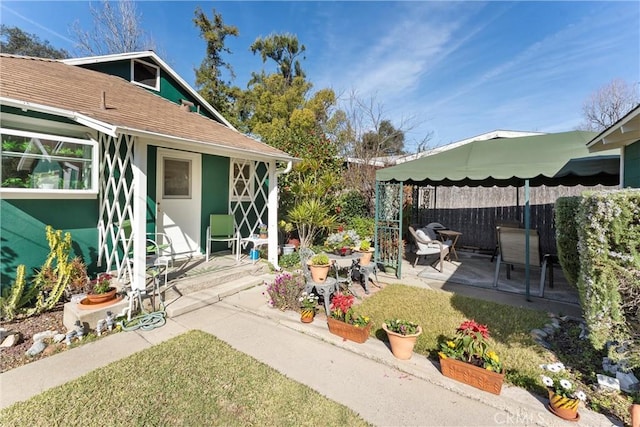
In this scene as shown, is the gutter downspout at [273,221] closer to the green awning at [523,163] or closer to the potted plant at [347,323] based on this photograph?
the green awning at [523,163]

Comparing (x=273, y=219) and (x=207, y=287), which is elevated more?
(x=273, y=219)

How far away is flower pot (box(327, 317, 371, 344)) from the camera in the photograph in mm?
3398

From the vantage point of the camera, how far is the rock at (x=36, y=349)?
3.18m

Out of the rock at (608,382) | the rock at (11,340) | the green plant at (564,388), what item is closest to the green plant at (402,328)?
the green plant at (564,388)

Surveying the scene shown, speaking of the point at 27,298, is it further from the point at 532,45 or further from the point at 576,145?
the point at 532,45

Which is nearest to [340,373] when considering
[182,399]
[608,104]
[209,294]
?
[182,399]

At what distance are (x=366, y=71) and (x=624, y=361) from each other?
12474 millimetres

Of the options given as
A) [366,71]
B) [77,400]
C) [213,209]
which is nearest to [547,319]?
[77,400]

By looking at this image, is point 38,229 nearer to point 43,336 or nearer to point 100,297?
point 100,297

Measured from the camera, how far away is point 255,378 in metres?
2.79

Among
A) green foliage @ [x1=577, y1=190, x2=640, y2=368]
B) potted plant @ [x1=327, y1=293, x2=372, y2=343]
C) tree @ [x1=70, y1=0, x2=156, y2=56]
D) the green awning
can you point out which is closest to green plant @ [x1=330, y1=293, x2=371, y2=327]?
potted plant @ [x1=327, y1=293, x2=372, y2=343]

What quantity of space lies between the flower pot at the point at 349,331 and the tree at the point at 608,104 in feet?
82.1

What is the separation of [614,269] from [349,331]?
253 centimetres

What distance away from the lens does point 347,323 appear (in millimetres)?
3492
